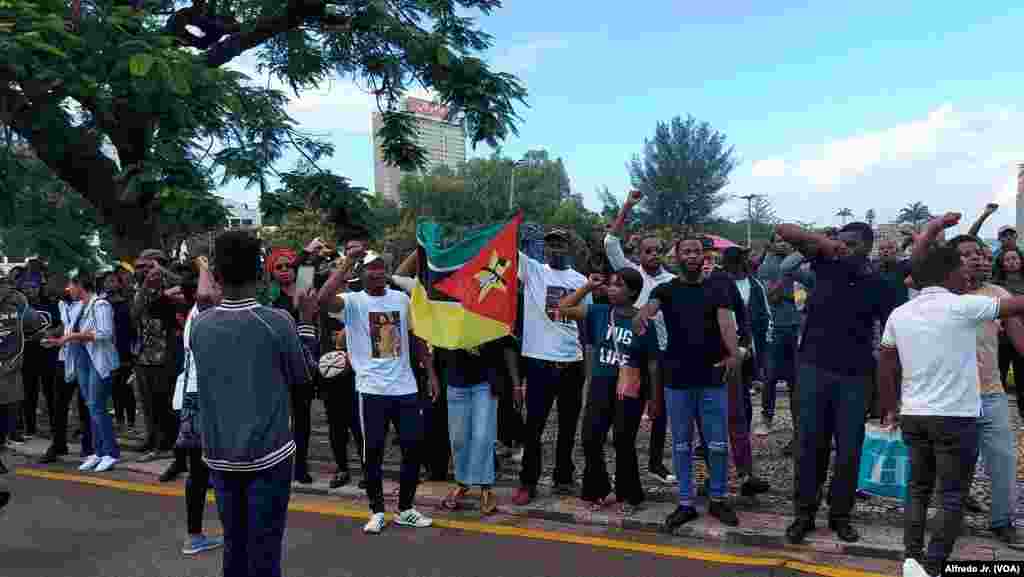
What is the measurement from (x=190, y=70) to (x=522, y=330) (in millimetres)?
5302

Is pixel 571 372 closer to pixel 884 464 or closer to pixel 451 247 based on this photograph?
pixel 451 247

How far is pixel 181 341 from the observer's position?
25.3 ft

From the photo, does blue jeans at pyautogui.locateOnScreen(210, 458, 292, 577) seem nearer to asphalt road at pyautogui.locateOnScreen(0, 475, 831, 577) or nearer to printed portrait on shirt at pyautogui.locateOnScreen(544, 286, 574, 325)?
asphalt road at pyautogui.locateOnScreen(0, 475, 831, 577)

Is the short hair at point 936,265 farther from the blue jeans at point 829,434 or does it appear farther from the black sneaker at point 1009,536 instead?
the black sneaker at point 1009,536

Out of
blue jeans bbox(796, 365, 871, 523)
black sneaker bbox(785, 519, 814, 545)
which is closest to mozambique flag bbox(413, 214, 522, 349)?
blue jeans bbox(796, 365, 871, 523)

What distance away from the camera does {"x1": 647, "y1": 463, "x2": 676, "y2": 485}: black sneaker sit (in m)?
6.66

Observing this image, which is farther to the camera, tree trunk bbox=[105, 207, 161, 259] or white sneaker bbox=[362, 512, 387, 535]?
tree trunk bbox=[105, 207, 161, 259]

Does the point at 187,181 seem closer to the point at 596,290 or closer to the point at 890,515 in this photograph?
the point at 596,290

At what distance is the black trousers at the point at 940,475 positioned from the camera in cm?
425

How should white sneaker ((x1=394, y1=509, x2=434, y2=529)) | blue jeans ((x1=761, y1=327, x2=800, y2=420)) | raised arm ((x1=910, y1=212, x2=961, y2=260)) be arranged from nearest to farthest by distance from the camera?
raised arm ((x1=910, y1=212, x2=961, y2=260)) → white sneaker ((x1=394, y1=509, x2=434, y2=529)) → blue jeans ((x1=761, y1=327, x2=800, y2=420))

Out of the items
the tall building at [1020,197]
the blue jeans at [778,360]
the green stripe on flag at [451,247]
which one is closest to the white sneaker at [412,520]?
the green stripe on flag at [451,247]

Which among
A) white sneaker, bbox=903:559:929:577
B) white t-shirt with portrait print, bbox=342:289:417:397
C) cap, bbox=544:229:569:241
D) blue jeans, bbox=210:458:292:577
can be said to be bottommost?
white sneaker, bbox=903:559:929:577

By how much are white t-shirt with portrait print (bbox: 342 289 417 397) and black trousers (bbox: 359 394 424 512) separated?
74 mm

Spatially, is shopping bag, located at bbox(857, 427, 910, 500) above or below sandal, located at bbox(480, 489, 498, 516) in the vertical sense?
above
